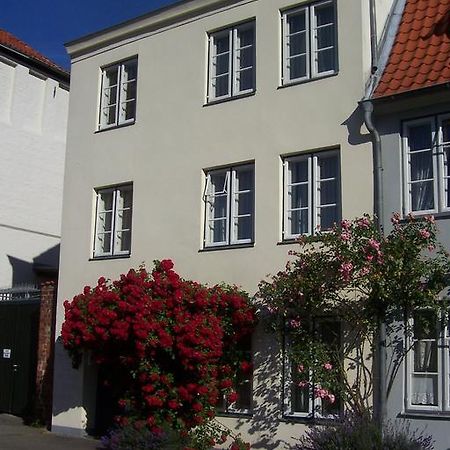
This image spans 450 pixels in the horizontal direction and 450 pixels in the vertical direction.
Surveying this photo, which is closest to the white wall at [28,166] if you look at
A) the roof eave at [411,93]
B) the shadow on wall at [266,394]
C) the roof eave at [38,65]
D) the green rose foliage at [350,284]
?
the roof eave at [38,65]

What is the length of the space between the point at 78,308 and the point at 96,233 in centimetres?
246

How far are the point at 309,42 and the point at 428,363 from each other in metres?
5.60

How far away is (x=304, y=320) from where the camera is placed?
458 inches

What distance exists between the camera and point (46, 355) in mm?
15797

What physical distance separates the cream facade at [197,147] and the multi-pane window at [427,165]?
641 millimetres

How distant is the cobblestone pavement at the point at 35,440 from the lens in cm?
1336

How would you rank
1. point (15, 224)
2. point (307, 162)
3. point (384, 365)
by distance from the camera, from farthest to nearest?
point (15, 224) < point (307, 162) < point (384, 365)

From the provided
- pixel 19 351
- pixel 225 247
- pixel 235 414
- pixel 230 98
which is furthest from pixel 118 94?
pixel 235 414

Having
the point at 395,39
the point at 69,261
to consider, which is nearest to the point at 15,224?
the point at 69,261

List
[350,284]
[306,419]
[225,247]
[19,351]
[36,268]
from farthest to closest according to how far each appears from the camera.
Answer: [36,268], [19,351], [225,247], [306,419], [350,284]

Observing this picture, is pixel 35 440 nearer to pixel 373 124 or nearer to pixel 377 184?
pixel 377 184

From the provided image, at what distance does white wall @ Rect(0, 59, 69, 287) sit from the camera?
20703 millimetres

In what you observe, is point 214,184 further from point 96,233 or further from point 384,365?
point 384,365

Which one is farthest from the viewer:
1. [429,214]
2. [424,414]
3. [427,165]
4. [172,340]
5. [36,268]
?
[36,268]
